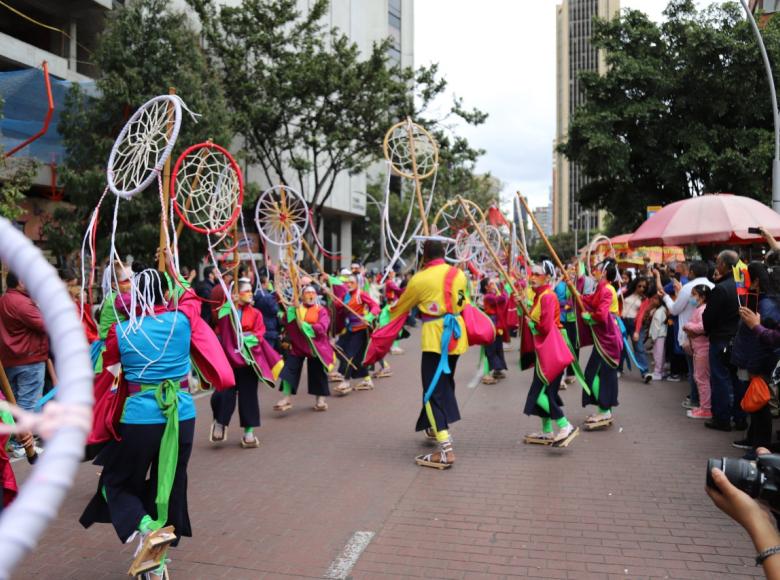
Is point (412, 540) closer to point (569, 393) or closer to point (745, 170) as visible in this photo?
point (569, 393)

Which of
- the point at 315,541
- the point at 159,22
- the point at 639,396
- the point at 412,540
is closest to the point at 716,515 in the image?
the point at 412,540

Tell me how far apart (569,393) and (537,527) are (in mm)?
5454

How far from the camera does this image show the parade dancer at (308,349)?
8836 mm

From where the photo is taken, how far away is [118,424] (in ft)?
12.8

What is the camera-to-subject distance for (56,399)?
43.4 inches

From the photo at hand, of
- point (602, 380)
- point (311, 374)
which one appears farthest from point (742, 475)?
point (311, 374)

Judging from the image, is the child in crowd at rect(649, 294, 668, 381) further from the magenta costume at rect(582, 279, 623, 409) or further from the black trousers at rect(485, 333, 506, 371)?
the magenta costume at rect(582, 279, 623, 409)

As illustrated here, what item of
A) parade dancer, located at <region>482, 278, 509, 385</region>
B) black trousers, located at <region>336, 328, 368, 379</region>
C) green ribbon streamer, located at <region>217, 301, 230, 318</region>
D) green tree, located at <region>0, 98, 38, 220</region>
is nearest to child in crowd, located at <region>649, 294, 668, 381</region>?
parade dancer, located at <region>482, 278, 509, 385</region>

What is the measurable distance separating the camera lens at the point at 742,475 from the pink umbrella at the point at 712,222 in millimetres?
7848

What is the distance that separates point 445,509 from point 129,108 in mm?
11205

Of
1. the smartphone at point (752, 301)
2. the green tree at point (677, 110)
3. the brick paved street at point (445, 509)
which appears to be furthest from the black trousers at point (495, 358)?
the green tree at point (677, 110)

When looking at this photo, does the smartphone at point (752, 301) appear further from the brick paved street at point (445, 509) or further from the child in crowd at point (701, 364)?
the child in crowd at point (701, 364)

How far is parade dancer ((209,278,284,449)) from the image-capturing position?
7000 millimetres

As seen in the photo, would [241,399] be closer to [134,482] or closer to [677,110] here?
[134,482]
